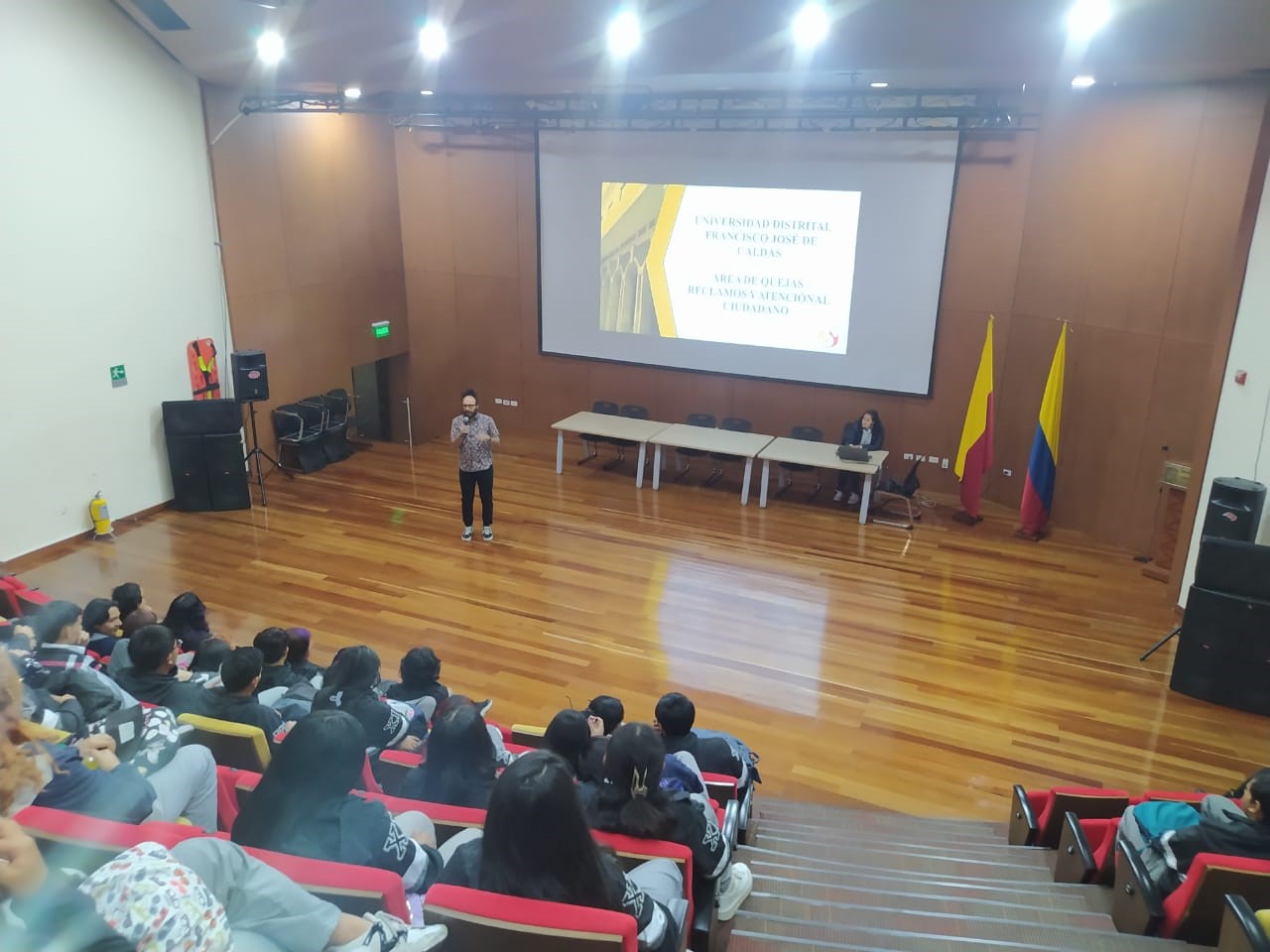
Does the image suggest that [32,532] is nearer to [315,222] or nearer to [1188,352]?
Result: [315,222]

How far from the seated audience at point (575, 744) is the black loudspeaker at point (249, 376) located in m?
7.08

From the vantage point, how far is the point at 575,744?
2.88 meters

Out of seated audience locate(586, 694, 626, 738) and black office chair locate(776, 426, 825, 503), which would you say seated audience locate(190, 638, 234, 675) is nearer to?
seated audience locate(586, 694, 626, 738)

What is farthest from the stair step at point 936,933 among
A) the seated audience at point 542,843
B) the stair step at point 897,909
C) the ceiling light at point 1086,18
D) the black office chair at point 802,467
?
the black office chair at point 802,467

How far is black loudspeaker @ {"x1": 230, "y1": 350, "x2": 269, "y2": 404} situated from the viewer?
8680 millimetres

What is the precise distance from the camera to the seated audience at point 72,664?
3.21 meters

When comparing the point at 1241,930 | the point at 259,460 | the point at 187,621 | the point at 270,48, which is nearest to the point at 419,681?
the point at 187,621

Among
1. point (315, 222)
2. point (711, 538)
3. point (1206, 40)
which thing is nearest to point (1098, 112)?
point (1206, 40)

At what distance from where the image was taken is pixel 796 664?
599 cm

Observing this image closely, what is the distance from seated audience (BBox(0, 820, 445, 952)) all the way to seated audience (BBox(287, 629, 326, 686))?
7.67 ft

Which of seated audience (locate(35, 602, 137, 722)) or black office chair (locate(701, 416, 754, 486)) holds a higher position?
seated audience (locate(35, 602, 137, 722))

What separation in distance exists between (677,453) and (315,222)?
503 centimetres

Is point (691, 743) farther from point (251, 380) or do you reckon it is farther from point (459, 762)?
point (251, 380)

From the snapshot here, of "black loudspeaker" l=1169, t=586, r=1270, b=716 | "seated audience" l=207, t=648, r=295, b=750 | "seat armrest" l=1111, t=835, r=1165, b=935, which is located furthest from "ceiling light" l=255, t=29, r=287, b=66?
"black loudspeaker" l=1169, t=586, r=1270, b=716
